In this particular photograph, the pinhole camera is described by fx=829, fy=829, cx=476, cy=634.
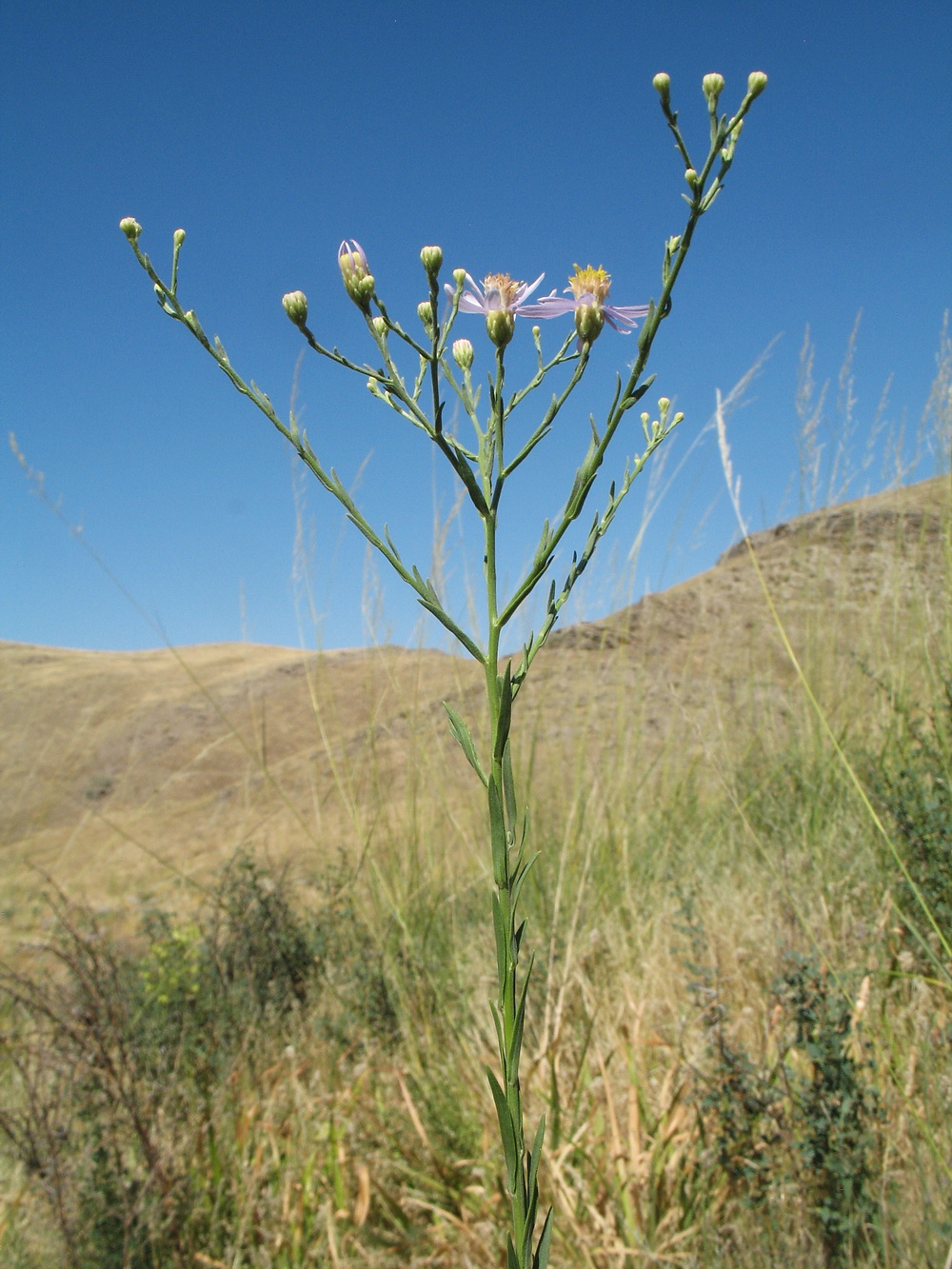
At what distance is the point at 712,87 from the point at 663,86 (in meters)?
0.04

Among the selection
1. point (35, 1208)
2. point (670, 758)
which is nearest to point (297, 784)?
point (670, 758)

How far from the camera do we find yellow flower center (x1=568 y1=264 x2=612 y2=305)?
0.70 m

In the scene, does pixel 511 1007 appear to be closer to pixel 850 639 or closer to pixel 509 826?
pixel 509 826

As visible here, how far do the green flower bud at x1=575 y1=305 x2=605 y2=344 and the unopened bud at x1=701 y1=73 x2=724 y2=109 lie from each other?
161 millimetres

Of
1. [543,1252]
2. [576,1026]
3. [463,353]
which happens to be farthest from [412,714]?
[543,1252]

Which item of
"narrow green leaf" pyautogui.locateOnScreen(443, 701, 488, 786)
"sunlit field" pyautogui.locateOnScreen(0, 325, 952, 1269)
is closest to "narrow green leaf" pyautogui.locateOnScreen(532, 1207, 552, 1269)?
"narrow green leaf" pyautogui.locateOnScreen(443, 701, 488, 786)

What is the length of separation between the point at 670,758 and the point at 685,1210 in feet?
7.16

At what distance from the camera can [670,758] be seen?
354cm

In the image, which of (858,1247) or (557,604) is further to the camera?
(858,1247)

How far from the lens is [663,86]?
1.99ft

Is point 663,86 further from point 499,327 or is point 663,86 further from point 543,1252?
point 543,1252

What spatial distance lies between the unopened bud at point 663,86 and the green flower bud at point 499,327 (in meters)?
0.18

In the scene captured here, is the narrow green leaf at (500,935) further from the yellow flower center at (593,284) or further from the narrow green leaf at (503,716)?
the yellow flower center at (593,284)

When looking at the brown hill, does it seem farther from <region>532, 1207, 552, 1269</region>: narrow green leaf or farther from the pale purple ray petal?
<region>532, 1207, 552, 1269</region>: narrow green leaf
